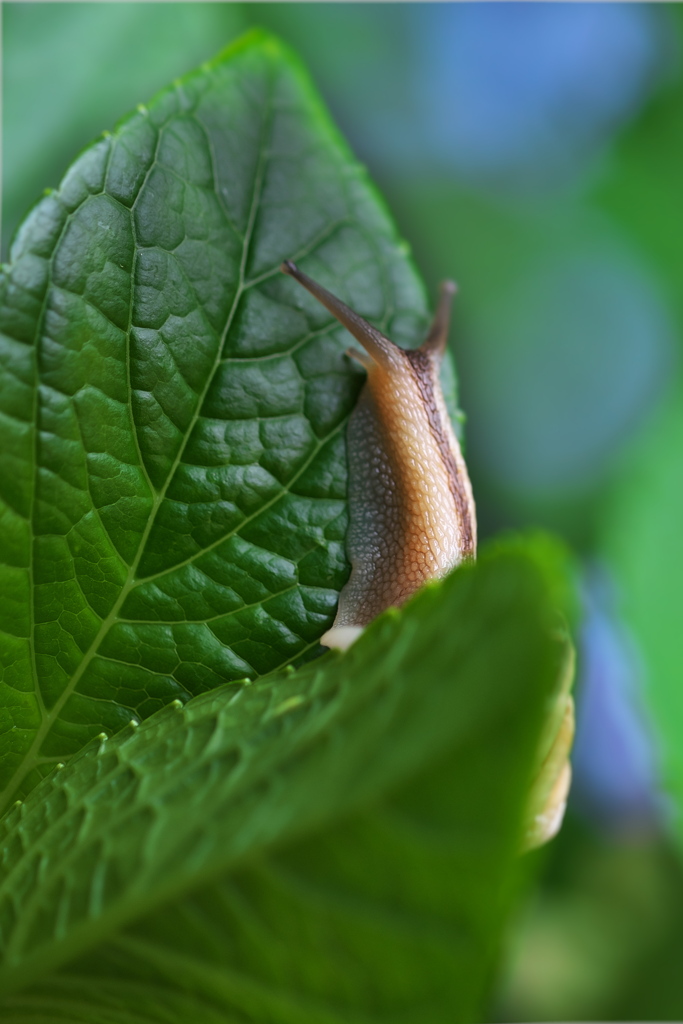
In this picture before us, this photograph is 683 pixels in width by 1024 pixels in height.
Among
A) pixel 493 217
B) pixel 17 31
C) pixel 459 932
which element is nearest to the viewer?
pixel 459 932

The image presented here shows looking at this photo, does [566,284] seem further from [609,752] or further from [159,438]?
[159,438]

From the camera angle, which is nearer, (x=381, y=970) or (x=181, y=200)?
(x=381, y=970)

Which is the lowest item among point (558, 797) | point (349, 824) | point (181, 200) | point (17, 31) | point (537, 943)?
point (537, 943)

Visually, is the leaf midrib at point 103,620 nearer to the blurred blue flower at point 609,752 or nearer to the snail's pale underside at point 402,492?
the snail's pale underside at point 402,492

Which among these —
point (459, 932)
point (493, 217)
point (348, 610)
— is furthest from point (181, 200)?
point (493, 217)

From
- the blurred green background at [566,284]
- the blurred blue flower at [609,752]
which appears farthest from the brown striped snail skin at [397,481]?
the blurred blue flower at [609,752]

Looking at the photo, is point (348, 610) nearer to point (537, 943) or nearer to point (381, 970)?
point (381, 970)

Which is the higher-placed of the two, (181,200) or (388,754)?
(181,200)
